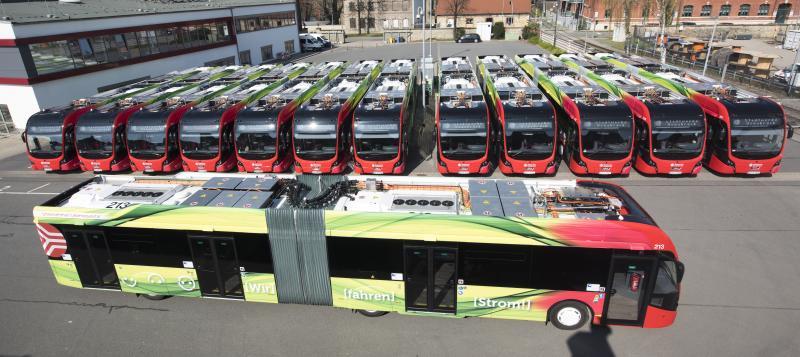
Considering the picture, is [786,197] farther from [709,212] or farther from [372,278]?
[372,278]

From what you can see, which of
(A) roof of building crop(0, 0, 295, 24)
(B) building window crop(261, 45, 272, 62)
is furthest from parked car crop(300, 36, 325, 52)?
(A) roof of building crop(0, 0, 295, 24)

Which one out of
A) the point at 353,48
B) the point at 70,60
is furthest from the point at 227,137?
the point at 353,48

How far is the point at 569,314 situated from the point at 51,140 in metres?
19.4

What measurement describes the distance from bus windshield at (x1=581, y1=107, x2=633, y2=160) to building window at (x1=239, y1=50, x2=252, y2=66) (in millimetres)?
37158

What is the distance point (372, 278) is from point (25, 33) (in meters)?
25.7

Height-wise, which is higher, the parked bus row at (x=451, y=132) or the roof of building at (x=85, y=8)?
the roof of building at (x=85, y=8)

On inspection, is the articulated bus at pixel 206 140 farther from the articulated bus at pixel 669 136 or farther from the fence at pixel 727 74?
the fence at pixel 727 74

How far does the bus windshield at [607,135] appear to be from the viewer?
15.2 metres

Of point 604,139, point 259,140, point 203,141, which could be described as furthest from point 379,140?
point 604,139

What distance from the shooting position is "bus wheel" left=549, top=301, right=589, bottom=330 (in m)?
8.23

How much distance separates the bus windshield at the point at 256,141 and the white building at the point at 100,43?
15907 millimetres

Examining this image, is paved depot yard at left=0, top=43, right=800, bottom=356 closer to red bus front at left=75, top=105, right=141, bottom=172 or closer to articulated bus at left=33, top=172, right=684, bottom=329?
articulated bus at left=33, top=172, right=684, bottom=329

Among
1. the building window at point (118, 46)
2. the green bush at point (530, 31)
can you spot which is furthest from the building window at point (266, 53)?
the green bush at point (530, 31)

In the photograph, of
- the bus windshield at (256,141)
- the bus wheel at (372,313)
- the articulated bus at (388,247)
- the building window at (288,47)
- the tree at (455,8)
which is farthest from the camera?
the tree at (455,8)
